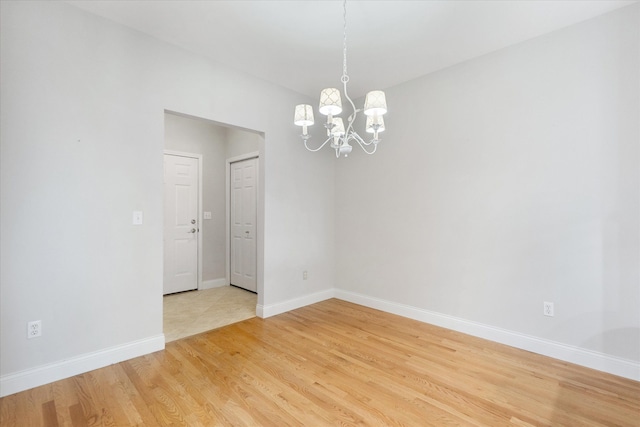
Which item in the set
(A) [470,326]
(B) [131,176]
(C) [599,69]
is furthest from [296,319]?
(C) [599,69]

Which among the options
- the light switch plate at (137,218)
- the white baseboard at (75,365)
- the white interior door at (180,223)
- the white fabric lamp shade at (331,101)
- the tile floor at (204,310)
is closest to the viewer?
the white fabric lamp shade at (331,101)

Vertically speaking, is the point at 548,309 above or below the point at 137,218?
below

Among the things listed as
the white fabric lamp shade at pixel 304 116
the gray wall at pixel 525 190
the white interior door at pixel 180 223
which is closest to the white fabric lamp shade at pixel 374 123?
the white fabric lamp shade at pixel 304 116

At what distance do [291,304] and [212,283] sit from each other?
1809 mm

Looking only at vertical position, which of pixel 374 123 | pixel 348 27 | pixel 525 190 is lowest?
pixel 525 190

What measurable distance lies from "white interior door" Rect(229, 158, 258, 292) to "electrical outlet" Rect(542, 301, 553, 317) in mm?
3603

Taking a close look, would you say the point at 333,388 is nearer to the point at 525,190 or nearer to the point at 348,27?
the point at 525,190

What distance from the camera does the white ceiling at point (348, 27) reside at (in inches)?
90.5

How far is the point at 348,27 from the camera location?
2.56 m

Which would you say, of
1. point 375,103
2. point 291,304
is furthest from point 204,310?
point 375,103

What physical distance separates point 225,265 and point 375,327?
295 cm

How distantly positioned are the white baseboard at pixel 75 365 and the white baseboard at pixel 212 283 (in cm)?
213

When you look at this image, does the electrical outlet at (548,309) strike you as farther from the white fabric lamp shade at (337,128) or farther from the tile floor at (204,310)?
the tile floor at (204,310)

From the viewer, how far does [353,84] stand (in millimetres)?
3703
